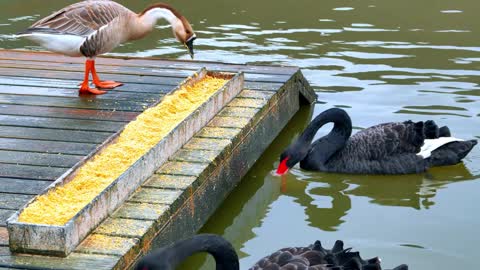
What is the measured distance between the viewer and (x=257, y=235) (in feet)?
21.7

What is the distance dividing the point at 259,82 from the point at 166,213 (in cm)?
358

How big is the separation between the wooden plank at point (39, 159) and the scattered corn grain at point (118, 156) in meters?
0.26

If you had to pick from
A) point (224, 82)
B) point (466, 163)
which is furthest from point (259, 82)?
point (466, 163)

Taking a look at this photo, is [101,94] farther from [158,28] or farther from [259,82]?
[158,28]

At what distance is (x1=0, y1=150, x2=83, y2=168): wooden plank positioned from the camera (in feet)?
20.3

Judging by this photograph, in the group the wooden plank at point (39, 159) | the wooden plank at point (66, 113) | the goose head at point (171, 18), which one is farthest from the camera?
the goose head at point (171, 18)

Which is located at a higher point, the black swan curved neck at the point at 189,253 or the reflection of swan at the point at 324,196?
the black swan curved neck at the point at 189,253

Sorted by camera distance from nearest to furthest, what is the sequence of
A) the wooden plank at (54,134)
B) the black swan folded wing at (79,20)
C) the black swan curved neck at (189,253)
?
the black swan curved neck at (189,253) < the wooden plank at (54,134) < the black swan folded wing at (79,20)

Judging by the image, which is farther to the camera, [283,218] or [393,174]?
[393,174]

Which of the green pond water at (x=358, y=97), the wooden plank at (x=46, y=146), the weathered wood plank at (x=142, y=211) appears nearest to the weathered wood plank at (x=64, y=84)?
the green pond water at (x=358, y=97)

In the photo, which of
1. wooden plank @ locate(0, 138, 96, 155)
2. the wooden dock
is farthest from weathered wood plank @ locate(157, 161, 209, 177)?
wooden plank @ locate(0, 138, 96, 155)

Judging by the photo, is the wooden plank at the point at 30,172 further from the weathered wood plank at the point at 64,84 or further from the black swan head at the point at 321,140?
the black swan head at the point at 321,140

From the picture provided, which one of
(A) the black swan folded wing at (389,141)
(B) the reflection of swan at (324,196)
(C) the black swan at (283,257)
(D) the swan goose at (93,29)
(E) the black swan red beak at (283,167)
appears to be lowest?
(B) the reflection of swan at (324,196)

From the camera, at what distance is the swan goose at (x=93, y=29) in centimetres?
757
